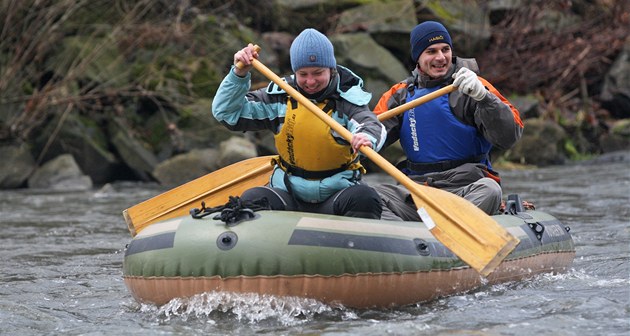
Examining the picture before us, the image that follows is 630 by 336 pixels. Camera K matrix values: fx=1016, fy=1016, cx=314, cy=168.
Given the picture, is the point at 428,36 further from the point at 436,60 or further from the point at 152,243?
the point at 152,243

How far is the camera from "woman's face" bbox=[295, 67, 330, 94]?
4.47 m

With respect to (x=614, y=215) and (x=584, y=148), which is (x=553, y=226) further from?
(x=584, y=148)

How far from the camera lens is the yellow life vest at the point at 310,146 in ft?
14.7

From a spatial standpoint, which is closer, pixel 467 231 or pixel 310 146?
pixel 467 231

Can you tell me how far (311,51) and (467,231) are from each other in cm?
103

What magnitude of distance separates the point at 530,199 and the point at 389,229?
499cm

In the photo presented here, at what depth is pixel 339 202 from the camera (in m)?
4.46

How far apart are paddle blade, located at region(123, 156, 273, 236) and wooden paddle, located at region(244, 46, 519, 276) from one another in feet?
2.61

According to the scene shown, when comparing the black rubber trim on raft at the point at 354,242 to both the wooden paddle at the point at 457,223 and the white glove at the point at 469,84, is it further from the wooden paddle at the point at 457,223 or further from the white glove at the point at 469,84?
the white glove at the point at 469,84

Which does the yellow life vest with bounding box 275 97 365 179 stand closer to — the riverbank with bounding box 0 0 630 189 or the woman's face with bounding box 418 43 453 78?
the woman's face with bounding box 418 43 453 78

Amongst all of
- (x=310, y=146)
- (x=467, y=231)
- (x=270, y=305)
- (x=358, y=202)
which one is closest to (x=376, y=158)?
(x=358, y=202)

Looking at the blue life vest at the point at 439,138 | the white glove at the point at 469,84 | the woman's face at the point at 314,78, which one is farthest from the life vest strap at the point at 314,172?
the blue life vest at the point at 439,138

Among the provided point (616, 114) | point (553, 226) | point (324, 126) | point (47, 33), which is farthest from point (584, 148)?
point (324, 126)

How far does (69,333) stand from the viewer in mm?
4047
